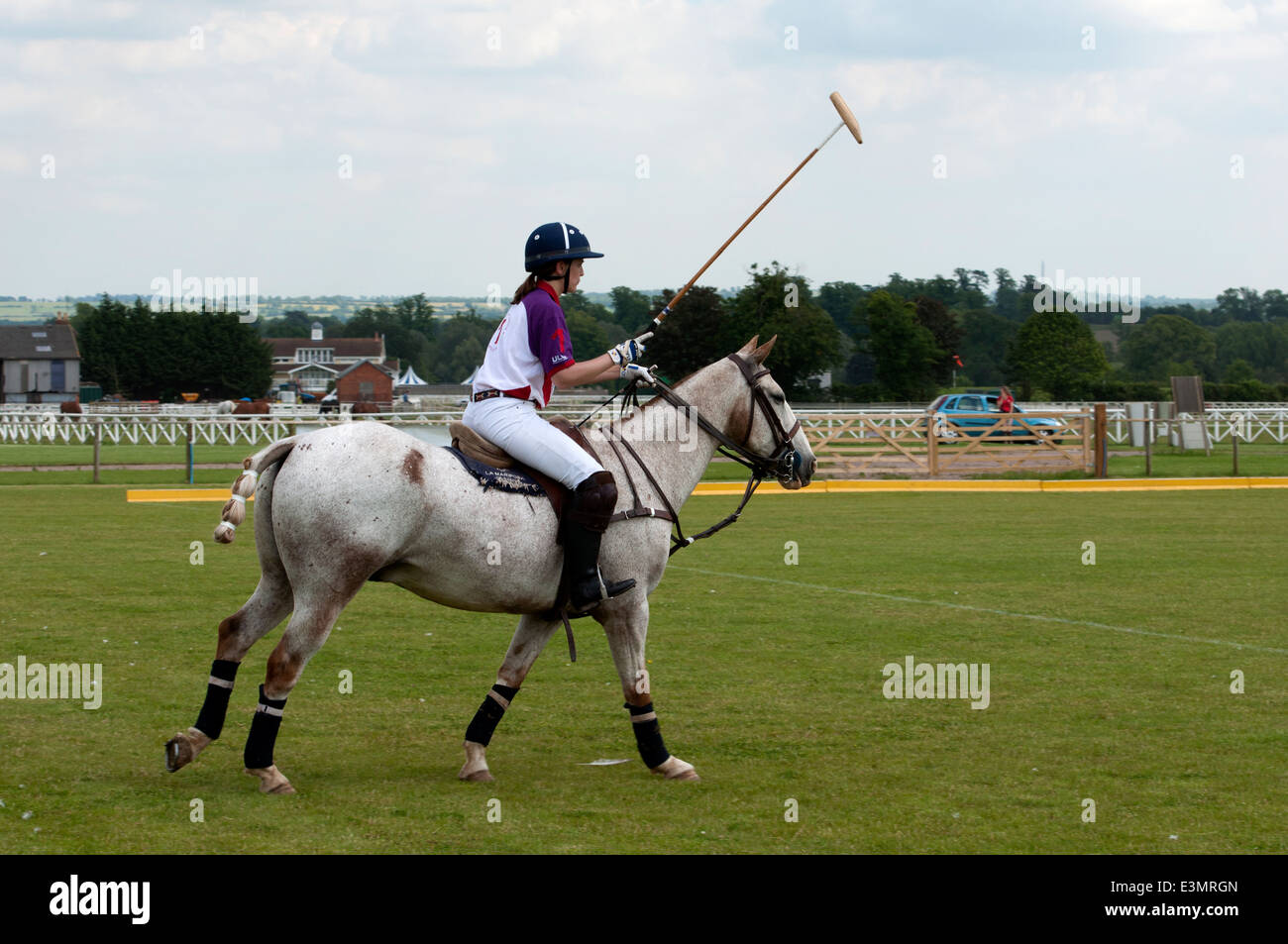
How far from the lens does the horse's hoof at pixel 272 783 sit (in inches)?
274

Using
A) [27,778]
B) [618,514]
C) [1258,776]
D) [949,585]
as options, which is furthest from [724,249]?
[949,585]

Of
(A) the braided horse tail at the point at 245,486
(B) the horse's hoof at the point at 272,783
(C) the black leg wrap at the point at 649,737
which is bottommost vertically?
(B) the horse's hoof at the point at 272,783

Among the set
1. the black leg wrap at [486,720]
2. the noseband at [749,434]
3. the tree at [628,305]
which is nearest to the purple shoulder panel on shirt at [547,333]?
the noseband at [749,434]

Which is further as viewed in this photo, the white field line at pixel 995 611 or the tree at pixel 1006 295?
the tree at pixel 1006 295

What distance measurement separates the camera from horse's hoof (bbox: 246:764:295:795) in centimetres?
697

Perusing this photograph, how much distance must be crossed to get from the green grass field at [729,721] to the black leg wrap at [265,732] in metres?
0.20

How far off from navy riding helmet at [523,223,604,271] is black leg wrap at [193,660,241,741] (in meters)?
2.58

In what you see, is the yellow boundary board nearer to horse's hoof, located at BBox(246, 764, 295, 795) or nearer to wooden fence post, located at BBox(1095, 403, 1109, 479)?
wooden fence post, located at BBox(1095, 403, 1109, 479)

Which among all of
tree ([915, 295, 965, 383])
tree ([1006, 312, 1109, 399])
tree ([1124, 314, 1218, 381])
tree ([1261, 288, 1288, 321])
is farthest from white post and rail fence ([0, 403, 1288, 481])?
tree ([1261, 288, 1288, 321])

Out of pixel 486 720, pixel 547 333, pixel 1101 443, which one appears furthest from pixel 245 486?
pixel 1101 443

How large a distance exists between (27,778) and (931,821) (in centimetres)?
445

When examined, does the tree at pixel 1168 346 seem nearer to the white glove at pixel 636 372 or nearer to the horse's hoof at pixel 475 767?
the white glove at pixel 636 372

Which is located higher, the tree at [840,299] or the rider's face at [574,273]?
the tree at [840,299]

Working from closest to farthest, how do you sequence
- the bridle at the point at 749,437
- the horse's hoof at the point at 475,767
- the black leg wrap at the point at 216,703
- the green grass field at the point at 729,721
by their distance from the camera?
the green grass field at the point at 729,721 → the black leg wrap at the point at 216,703 → the horse's hoof at the point at 475,767 → the bridle at the point at 749,437
